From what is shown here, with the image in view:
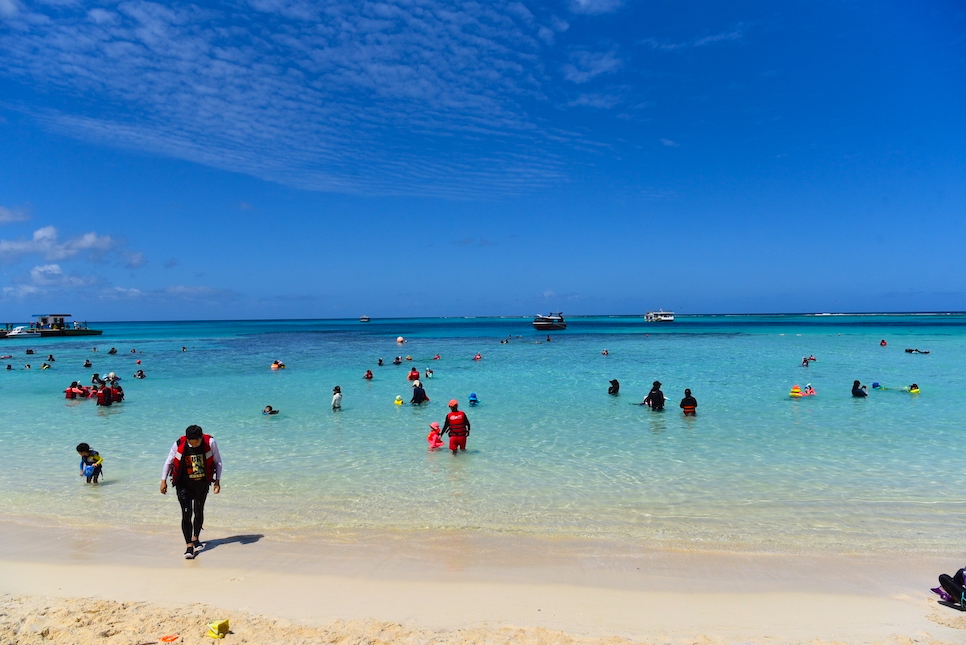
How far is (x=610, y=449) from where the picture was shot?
46.0 feet

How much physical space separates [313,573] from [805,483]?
9.53 metres

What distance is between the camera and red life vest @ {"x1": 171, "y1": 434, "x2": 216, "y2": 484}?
7520 millimetres

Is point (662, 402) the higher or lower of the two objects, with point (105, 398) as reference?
higher

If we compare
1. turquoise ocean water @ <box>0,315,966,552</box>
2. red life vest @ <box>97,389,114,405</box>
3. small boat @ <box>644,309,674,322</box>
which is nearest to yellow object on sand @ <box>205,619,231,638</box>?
turquoise ocean water @ <box>0,315,966,552</box>

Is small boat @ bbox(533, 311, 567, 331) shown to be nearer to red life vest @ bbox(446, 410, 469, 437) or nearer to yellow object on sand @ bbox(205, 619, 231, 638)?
red life vest @ bbox(446, 410, 469, 437)

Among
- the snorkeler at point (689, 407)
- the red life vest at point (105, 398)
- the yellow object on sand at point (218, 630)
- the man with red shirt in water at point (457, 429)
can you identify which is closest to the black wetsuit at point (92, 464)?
the man with red shirt in water at point (457, 429)

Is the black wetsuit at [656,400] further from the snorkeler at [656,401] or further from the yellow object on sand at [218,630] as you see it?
the yellow object on sand at [218,630]

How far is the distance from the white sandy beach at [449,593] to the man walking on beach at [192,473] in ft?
1.66

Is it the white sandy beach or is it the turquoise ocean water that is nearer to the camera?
the white sandy beach

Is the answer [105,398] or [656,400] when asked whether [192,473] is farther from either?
[105,398]

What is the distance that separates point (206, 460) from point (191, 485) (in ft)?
1.34

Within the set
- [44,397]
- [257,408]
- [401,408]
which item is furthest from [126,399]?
[401,408]

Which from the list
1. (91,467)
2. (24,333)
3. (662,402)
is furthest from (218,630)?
(24,333)

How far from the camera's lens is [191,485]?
7598 mm
